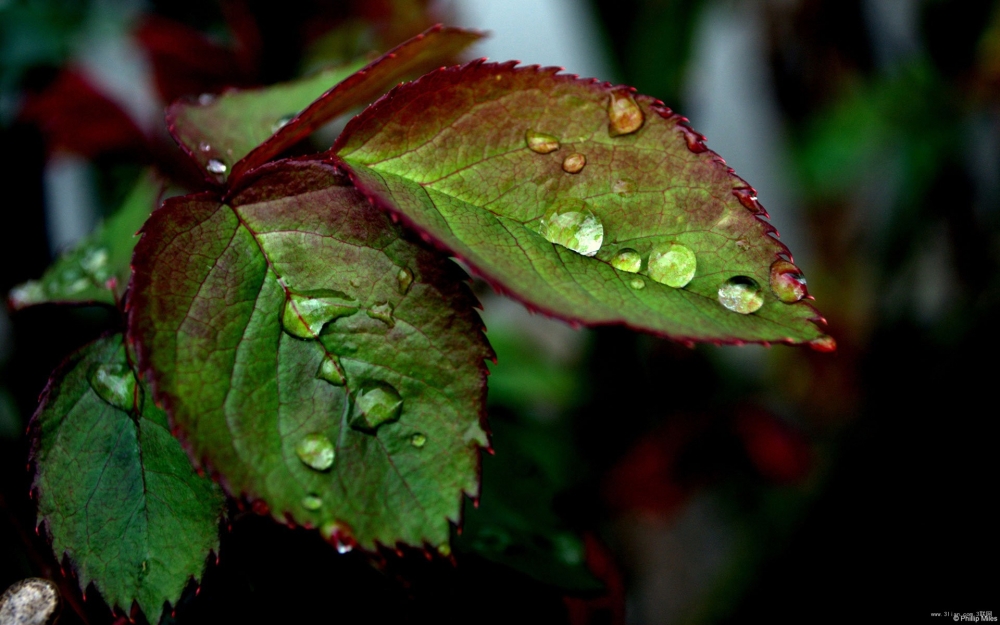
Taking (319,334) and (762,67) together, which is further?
(762,67)

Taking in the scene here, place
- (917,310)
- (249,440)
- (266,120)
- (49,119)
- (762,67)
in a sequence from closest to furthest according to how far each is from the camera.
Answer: (249,440)
(266,120)
(49,119)
(917,310)
(762,67)

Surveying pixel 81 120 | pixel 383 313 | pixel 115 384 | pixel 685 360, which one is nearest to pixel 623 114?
pixel 383 313

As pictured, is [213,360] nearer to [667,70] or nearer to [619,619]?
[619,619]

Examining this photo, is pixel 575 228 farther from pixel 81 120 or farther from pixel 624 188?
pixel 81 120

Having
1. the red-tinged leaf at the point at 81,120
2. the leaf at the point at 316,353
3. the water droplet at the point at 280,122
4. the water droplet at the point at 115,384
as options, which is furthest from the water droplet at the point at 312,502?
the red-tinged leaf at the point at 81,120

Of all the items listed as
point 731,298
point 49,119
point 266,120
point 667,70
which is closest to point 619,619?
point 731,298

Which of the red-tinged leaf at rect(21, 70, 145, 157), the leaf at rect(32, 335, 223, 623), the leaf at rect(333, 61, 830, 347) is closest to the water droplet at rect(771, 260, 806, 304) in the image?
the leaf at rect(333, 61, 830, 347)

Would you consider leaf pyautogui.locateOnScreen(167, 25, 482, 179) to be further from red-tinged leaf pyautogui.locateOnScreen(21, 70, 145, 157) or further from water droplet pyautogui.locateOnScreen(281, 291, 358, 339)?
red-tinged leaf pyautogui.locateOnScreen(21, 70, 145, 157)

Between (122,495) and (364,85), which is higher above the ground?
(364,85)
